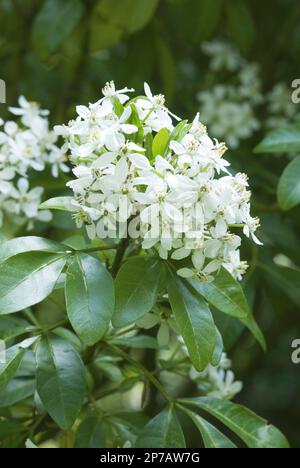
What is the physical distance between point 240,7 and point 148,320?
4.05 feet

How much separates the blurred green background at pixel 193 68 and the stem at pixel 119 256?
496 millimetres

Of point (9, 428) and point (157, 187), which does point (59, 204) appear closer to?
point (157, 187)

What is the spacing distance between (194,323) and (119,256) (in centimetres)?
16

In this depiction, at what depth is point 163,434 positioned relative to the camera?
121 cm

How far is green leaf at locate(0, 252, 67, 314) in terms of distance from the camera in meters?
1.03

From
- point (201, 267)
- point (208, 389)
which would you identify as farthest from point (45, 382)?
point (208, 389)

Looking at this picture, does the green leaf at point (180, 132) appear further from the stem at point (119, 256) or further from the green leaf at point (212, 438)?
the green leaf at point (212, 438)

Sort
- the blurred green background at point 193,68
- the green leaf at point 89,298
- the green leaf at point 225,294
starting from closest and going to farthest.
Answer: the green leaf at point 89,298, the green leaf at point 225,294, the blurred green background at point 193,68

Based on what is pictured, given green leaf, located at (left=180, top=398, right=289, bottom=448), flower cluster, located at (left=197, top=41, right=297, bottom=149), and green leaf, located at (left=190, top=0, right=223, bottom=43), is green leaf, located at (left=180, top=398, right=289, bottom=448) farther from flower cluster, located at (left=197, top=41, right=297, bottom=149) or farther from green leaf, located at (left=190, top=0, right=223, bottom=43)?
green leaf, located at (left=190, top=0, right=223, bottom=43)

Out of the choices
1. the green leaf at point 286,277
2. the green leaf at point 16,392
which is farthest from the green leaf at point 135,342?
the green leaf at point 286,277

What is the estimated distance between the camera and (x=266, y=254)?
176cm

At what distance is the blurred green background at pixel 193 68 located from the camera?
6.22 ft

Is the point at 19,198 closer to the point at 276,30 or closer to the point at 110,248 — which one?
the point at 110,248

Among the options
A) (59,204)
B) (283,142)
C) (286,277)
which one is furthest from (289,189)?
(59,204)
